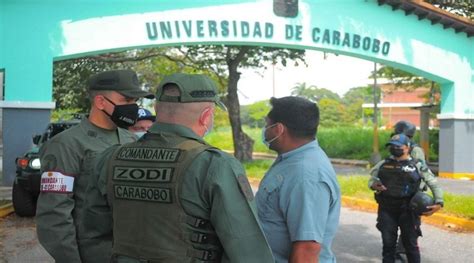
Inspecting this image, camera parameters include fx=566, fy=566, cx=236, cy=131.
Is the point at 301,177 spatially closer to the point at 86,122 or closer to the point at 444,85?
the point at 86,122

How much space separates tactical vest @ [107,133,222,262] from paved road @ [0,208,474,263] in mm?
4812

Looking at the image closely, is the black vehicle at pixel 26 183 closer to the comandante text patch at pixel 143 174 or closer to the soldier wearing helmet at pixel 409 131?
the soldier wearing helmet at pixel 409 131

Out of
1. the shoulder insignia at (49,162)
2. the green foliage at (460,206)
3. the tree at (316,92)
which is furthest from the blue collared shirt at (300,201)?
the tree at (316,92)

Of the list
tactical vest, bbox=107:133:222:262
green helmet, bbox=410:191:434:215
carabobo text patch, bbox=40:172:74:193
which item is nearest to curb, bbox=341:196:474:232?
green helmet, bbox=410:191:434:215

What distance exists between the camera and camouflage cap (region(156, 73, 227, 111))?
2051 mm

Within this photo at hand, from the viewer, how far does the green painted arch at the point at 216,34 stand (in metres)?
11.7

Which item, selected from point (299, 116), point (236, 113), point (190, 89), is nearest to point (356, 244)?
point (299, 116)

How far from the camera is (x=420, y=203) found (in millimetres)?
→ 5121

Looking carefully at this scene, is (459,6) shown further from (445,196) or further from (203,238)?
(203,238)

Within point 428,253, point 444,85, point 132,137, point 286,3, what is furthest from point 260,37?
point 132,137

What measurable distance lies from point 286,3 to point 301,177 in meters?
11.4

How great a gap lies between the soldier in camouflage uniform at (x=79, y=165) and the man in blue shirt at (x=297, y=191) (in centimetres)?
73

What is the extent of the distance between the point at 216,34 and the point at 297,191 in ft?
35.4

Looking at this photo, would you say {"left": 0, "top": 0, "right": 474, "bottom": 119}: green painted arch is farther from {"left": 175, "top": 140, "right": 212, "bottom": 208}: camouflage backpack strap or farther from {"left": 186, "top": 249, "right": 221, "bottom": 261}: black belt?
{"left": 186, "top": 249, "right": 221, "bottom": 261}: black belt
